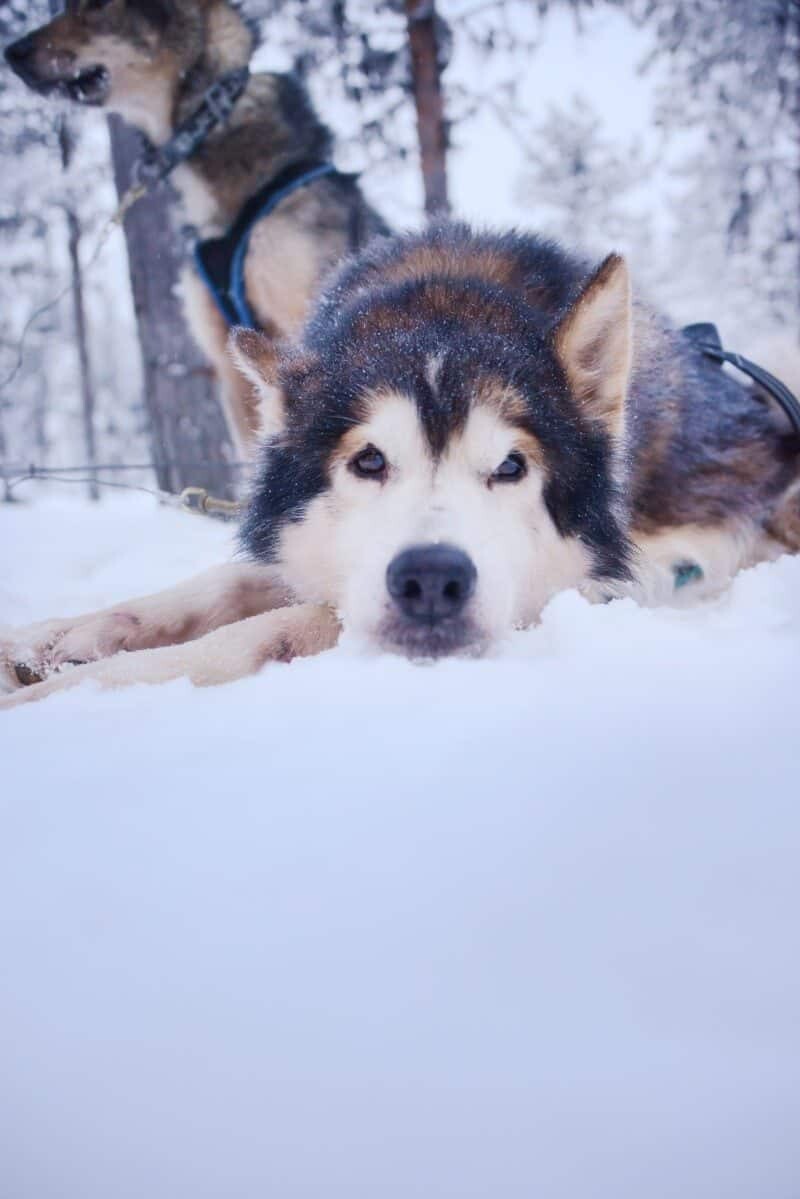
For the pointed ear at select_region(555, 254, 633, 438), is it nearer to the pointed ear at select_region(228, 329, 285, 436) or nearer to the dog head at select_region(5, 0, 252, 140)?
the pointed ear at select_region(228, 329, 285, 436)

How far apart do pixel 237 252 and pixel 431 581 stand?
3.55 m

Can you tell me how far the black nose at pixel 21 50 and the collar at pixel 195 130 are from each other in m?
0.85

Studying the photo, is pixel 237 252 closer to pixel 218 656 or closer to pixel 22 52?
pixel 22 52

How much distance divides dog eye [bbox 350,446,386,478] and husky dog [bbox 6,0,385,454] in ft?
8.76

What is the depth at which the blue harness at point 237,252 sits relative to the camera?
4.44m

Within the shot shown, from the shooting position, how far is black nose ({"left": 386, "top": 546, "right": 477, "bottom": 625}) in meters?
1.65

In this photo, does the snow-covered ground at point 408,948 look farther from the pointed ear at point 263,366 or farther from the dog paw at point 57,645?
the pointed ear at point 263,366

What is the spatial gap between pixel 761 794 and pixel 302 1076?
27.3 inches

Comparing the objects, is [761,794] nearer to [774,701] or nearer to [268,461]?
[774,701]

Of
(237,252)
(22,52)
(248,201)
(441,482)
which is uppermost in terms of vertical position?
(22,52)

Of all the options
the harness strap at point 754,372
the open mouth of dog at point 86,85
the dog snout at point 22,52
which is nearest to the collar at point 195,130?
the open mouth of dog at point 86,85

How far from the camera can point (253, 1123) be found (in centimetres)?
73

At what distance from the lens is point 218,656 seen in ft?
5.99

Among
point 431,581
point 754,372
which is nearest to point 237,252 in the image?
point 754,372
